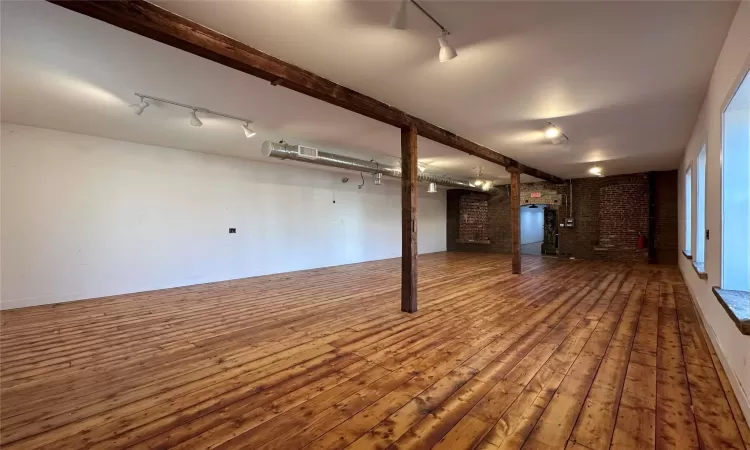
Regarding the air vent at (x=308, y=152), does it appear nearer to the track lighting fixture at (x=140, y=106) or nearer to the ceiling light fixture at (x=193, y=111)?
the ceiling light fixture at (x=193, y=111)

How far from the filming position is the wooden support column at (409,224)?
13.5ft

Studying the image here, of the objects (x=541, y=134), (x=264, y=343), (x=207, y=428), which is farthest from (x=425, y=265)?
(x=207, y=428)

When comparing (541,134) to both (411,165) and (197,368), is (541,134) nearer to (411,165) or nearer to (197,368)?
(411,165)

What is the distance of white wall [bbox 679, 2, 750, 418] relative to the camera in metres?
1.95

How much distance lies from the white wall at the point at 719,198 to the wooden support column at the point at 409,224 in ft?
9.03

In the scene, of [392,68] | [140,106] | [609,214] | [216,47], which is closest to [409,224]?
[392,68]

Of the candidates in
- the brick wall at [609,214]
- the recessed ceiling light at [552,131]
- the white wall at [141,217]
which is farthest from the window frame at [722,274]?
the brick wall at [609,214]

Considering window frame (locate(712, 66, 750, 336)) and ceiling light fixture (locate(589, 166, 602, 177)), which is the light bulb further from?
ceiling light fixture (locate(589, 166, 602, 177))

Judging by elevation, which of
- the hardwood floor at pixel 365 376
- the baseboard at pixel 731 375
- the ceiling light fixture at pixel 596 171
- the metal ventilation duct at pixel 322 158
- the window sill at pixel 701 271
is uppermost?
the ceiling light fixture at pixel 596 171

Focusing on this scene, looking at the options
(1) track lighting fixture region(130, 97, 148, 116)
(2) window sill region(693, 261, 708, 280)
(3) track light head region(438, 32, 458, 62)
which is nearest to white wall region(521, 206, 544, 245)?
(2) window sill region(693, 261, 708, 280)

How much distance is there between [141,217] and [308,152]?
309cm

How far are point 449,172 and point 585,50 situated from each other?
6431mm

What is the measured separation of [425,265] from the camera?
8.63m

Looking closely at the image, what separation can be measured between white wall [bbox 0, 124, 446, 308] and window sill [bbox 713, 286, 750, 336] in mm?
6931
